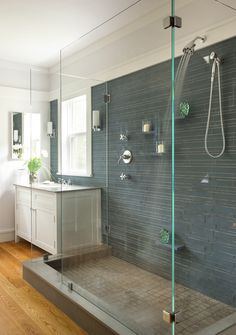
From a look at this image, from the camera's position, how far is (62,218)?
3.17 m

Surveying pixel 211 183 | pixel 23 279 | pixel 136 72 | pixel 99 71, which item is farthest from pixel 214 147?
pixel 23 279

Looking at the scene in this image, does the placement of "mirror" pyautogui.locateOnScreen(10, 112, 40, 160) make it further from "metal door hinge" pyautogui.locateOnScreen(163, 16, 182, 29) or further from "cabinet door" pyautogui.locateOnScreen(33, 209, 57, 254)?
"metal door hinge" pyautogui.locateOnScreen(163, 16, 182, 29)

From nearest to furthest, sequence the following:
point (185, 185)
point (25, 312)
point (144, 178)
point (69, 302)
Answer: point (69, 302), point (25, 312), point (185, 185), point (144, 178)

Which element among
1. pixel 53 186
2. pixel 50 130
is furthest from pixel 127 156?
pixel 50 130

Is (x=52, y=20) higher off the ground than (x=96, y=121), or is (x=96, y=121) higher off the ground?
(x=52, y=20)

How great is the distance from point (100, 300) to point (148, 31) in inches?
89.1

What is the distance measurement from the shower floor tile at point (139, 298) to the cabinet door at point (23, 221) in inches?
55.2

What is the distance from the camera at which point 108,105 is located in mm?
3133

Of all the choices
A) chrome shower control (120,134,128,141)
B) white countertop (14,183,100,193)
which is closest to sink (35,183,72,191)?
white countertop (14,183,100,193)

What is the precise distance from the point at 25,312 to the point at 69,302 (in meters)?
0.38

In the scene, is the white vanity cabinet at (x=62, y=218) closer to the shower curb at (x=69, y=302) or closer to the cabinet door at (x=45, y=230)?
the cabinet door at (x=45, y=230)

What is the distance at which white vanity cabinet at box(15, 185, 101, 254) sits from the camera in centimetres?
308

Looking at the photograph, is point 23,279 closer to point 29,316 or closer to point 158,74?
point 29,316

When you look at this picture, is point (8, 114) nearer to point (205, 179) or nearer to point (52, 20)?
point (52, 20)
